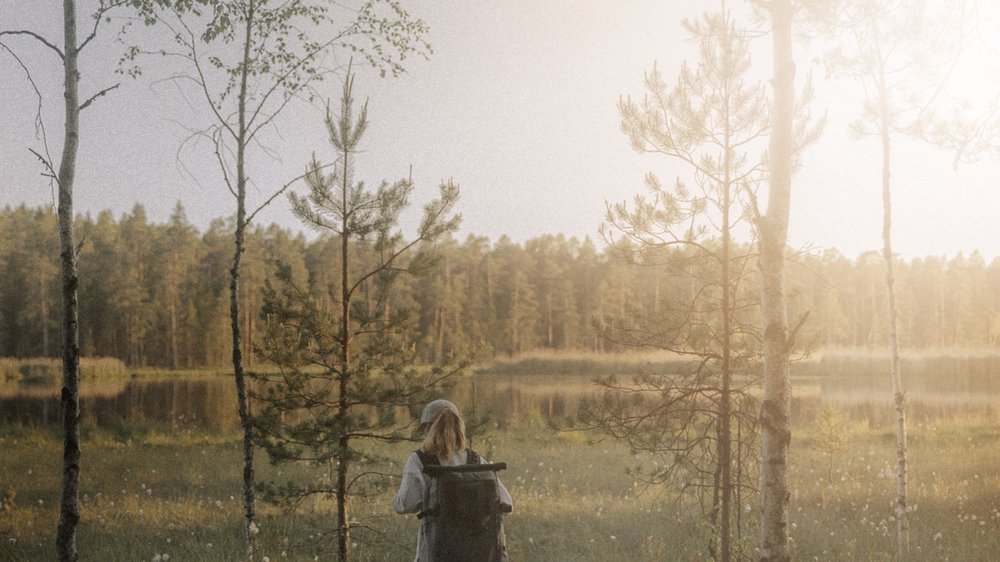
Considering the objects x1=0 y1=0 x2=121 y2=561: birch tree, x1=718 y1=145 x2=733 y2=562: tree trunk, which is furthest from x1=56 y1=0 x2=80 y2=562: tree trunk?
x1=718 y1=145 x2=733 y2=562: tree trunk

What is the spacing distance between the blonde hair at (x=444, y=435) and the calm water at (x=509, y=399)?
1686 centimetres

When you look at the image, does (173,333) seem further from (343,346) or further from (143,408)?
(343,346)

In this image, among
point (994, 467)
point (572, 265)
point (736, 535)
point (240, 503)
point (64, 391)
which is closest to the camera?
point (64, 391)

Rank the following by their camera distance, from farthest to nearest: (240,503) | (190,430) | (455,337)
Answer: (455,337)
(190,430)
(240,503)

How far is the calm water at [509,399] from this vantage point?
25750 mm

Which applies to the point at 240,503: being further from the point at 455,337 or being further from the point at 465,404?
the point at 455,337

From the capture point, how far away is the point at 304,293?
27.0 feet

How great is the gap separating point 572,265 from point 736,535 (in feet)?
252

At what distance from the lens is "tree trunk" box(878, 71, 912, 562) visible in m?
9.09

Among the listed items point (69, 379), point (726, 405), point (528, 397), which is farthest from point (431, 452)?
point (528, 397)

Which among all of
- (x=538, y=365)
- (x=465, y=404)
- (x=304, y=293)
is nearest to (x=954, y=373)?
(x=538, y=365)

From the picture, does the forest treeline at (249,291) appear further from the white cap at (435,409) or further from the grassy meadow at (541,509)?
the white cap at (435,409)

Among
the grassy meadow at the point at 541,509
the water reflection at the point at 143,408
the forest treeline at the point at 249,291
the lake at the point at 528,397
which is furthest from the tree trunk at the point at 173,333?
the grassy meadow at the point at 541,509

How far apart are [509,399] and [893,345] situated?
81.9ft
